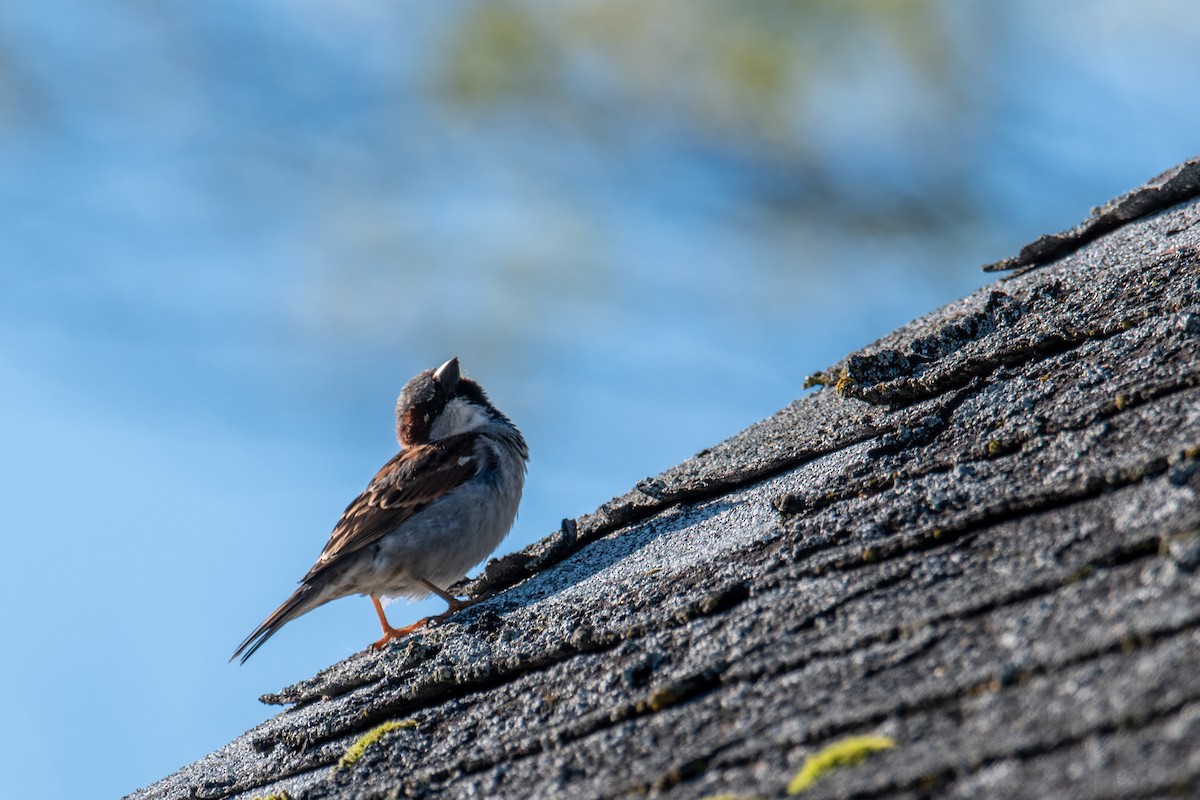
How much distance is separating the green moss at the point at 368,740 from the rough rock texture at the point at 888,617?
0.08 feet

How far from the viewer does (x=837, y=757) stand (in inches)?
59.3

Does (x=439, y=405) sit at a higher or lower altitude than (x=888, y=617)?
higher

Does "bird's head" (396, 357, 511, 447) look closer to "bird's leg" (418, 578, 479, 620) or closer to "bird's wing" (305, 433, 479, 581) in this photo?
"bird's wing" (305, 433, 479, 581)

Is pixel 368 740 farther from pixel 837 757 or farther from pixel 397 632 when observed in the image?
pixel 397 632

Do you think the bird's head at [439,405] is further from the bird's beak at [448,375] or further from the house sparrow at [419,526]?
the house sparrow at [419,526]

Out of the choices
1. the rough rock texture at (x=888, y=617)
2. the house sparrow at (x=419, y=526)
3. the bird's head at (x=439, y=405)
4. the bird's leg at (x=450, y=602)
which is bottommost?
the rough rock texture at (x=888, y=617)

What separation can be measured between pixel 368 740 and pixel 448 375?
3.50 metres

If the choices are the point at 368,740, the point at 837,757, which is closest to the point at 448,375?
the point at 368,740

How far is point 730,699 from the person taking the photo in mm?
1829

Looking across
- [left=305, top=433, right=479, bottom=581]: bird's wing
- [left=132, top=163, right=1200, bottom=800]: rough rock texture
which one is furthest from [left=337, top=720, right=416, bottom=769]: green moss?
[left=305, top=433, right=479, bottom=581]: bird's wing

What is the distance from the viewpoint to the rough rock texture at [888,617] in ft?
4.68

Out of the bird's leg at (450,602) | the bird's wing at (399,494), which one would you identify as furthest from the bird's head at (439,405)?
the bird's leg at (450,602)

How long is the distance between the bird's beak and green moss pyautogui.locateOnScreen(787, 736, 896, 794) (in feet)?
14.5

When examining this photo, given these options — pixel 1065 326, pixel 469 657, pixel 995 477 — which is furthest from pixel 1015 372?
pixel 469 657
